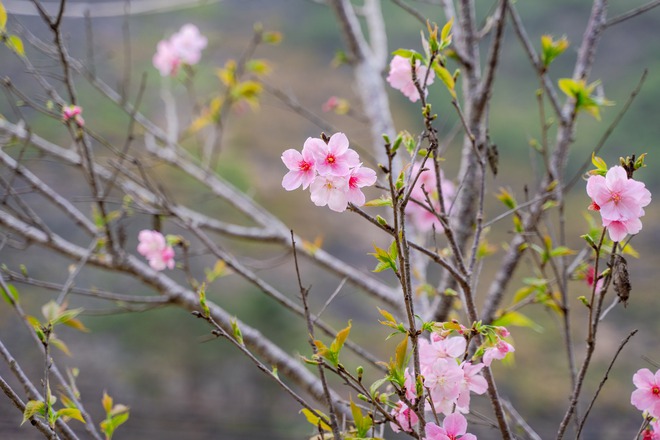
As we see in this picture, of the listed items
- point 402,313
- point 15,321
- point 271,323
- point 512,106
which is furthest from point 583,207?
point 15,321

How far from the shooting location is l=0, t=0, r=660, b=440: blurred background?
262cm

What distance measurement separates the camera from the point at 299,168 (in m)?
0.47

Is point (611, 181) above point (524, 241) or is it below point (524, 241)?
below

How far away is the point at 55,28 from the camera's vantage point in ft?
2.38

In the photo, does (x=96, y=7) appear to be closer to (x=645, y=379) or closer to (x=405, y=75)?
(x=405, y=75)

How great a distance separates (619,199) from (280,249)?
2877mm

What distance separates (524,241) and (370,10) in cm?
81

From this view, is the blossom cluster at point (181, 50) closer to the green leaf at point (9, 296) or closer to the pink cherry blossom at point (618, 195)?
the green leaf at point (9, 296)

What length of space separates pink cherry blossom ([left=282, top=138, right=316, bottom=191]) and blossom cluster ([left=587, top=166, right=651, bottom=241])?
0.77 ft

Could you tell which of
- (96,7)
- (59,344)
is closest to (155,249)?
(59,344)

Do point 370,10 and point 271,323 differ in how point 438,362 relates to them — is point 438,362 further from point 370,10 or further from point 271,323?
point 271,323

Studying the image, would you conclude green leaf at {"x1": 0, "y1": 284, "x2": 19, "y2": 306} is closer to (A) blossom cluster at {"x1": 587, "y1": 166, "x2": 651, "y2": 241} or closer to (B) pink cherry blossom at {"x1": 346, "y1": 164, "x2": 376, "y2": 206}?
(B) pink cherry blossom at {"x1": 346, "y1": 164, "x2": 376, "y2": 206}

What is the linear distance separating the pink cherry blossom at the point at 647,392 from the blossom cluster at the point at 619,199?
15cm

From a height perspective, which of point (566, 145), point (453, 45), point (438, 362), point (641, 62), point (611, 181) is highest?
point (641, 62)
